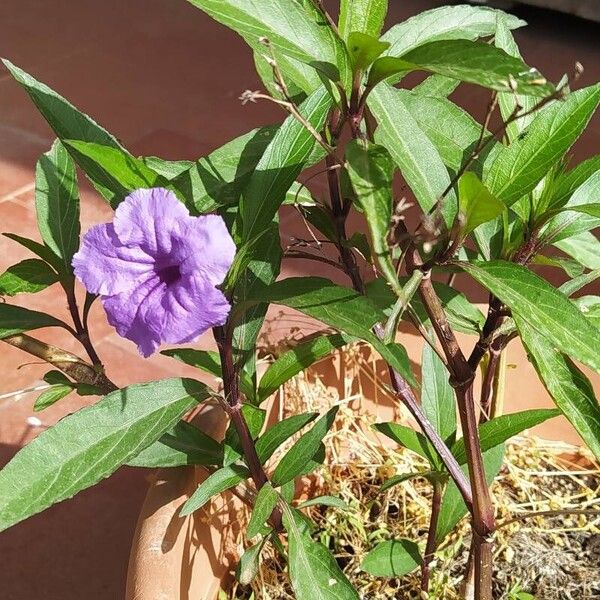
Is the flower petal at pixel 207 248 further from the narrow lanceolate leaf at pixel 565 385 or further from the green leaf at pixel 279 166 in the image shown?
the narrow lanceolate leaf at pixel 565 385

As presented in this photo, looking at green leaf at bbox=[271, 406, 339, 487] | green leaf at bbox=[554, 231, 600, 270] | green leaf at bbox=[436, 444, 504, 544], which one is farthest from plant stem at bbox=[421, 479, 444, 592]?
green leaf at bbox=[554, 231, 600, 270]

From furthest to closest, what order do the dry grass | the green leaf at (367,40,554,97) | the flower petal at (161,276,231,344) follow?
the dry grass
the flower petal at (161,276,231,344)
the green leaf at (367,40,554,97)

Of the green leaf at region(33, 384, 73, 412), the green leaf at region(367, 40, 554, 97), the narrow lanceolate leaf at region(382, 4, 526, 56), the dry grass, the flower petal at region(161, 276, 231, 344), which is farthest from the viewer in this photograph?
the dry grass

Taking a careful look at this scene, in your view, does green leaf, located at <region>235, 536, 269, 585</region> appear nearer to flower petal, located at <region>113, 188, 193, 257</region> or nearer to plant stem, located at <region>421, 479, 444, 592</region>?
plant stem, located at <region>421, 479, 444, 592</region>

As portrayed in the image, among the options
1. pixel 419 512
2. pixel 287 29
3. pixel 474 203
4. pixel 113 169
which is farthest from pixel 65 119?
pixel 419 512

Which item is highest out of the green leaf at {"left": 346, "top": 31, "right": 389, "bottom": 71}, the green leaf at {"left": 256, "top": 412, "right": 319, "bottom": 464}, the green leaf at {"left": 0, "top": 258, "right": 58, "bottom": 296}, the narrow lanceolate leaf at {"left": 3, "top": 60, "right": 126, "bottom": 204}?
the narrow lanceolate leaf at {"left": 3, "top": 60, "right": 126, "bottom": 204}

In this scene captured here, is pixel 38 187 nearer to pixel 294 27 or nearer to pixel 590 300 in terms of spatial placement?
pixel 294 27

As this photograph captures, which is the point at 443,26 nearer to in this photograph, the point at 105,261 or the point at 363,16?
the point at 363,16

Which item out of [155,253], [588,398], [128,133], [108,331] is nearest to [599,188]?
[588,398]
